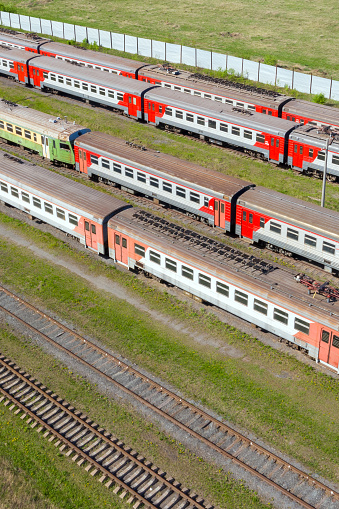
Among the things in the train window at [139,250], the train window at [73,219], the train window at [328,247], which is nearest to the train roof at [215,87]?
the train window at [328,247]

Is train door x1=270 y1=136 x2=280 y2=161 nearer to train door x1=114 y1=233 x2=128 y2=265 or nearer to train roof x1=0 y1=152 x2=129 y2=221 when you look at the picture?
train roof x1=0 y1=152 x2=129 y2=221

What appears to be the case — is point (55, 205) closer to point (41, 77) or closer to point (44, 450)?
point (44, 450)

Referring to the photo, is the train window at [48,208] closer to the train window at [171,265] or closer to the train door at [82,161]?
the train door at [82,161]

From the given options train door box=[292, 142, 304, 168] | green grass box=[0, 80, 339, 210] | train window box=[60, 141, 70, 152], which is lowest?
green grass box=[0, 80, 339, 210]

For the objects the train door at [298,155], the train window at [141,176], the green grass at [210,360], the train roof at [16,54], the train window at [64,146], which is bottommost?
the green grass at [210,360]

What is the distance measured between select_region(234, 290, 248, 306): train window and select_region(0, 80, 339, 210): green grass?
17967mm

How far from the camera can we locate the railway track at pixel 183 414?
23.6 metres

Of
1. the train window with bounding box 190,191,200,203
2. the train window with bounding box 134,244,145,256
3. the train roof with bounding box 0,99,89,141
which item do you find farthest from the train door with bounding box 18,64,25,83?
the train window with bounding box 134,244,145,256

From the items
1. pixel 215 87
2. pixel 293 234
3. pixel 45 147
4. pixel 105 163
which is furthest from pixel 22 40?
pixel 293 234

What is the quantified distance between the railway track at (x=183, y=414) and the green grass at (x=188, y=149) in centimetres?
2407

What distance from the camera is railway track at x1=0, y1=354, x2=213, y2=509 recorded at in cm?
2333

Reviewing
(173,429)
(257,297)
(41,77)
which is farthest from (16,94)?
(173,429)

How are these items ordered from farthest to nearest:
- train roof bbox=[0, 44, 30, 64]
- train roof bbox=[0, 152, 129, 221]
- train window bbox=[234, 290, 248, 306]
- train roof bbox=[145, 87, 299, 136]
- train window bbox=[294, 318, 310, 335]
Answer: train roof bbox=[0, 44, 30, 64] → train roof bbox=[145, 87, 299, 136] → train roof bbox=[0, 152, 129, 221] → train window bbox=[234, 290, 248, 306] → train window bbox=[294, 318, 310, 335]

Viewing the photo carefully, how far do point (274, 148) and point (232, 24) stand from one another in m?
63.0
